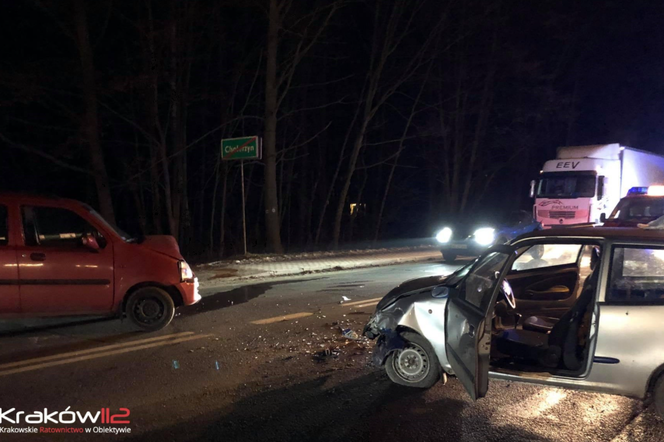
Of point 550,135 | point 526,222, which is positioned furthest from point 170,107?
point 550,135

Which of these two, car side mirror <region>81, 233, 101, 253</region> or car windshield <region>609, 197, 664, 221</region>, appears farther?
car windshield <region>609, 197, 664, 221</region>

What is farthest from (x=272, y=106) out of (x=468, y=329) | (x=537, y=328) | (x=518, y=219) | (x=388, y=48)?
(x=468, y=329)

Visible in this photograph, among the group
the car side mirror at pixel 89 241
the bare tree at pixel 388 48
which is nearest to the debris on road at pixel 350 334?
the car side mirror at pixel 89 241

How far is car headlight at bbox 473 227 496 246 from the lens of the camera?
15523mm

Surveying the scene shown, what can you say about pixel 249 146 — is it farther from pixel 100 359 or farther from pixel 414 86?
pixel 414 86

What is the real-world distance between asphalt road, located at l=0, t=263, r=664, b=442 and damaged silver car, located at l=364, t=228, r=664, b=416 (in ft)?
1.29

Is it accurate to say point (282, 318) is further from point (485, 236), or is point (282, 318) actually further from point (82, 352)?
point (485, 236)

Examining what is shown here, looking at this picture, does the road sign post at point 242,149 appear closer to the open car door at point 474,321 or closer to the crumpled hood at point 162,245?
the crumpled hood at point 162,245

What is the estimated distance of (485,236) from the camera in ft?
51.4

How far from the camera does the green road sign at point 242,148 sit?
14.8 metres

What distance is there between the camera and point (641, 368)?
13.9 feet

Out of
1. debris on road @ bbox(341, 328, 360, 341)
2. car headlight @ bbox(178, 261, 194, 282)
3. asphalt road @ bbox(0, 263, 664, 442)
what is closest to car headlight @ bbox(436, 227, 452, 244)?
asphalt road @ bbox(0, 263, 664, 442)

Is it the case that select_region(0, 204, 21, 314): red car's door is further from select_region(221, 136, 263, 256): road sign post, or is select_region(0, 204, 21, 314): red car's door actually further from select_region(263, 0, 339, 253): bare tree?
select_region(263, 0, 339, 253): bare tree

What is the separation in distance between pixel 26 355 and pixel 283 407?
3635mm
